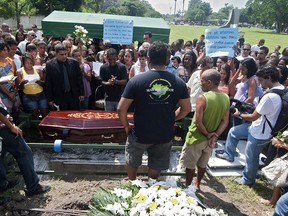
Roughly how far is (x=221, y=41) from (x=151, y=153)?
158 inches

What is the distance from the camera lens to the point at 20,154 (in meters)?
3.64

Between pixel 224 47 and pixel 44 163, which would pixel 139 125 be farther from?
pixel 224 47

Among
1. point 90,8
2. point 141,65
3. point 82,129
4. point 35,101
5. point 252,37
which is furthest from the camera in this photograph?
point 90,8

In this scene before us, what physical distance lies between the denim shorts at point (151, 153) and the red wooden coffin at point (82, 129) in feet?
4.99

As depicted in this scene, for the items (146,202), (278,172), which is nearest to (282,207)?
(278,172)

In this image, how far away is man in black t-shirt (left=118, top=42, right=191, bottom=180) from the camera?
119 inches

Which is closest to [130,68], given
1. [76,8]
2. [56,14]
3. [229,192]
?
[229,192]

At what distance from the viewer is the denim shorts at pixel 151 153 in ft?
11.0

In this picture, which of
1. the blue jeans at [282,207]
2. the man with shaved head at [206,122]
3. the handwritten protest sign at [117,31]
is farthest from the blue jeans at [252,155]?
the handwritten protest sign at [117,31]

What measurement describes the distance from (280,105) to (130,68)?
3526 millimetres

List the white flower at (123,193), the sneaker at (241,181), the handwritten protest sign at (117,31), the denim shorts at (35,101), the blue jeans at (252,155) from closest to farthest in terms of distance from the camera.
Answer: the white flower at (123,193) < the blue jeans at (252,155) < the sneaker at (241,181) < the denim shorts at (35,101) < the handwritten protest sign at (117,31)

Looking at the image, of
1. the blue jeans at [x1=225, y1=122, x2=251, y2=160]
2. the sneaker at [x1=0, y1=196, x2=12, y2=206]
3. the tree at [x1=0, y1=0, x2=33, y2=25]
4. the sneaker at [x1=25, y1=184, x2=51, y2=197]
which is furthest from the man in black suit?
the tree at [x1=0, y1=0, x2=33, y2=25]

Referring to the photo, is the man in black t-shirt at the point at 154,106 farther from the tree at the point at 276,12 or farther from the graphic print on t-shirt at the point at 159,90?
the tree at the point at 276,12

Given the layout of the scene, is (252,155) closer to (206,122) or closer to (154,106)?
(206,122)
